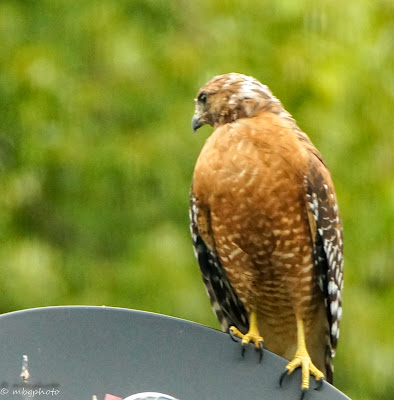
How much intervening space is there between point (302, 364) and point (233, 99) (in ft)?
3.90

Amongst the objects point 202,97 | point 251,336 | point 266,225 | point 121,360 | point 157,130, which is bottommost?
point 251,336

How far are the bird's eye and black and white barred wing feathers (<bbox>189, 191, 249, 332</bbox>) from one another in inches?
18.7

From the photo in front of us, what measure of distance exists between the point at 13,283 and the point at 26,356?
8.68 feet

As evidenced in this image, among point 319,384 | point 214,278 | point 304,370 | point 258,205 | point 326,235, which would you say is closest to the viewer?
point 319,384

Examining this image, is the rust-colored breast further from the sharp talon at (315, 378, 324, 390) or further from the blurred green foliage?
the blurred green foliage

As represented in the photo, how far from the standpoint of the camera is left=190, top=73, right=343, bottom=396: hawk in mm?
3658

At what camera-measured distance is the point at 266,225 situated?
3.73 meters

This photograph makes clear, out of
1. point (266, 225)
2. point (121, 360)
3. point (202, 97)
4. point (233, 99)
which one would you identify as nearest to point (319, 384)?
point (121, 360)

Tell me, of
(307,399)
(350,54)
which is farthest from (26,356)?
(350,54)

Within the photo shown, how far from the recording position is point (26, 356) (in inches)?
99.3

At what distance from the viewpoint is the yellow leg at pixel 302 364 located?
9.84 ft

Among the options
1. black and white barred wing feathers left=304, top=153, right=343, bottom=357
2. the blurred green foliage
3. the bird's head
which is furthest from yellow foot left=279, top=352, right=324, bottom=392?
the blurred green foliage

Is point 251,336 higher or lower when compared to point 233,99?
lower

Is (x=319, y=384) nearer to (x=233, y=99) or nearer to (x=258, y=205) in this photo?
(x=258, y=205)
